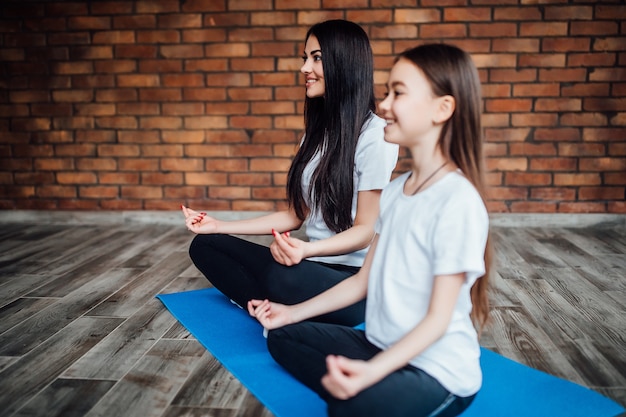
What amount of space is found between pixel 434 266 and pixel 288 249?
1.83 ft

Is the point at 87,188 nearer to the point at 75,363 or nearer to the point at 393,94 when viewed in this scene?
the point at 75,363

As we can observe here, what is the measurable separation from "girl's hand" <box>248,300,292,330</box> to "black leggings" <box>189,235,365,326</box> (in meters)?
0.10

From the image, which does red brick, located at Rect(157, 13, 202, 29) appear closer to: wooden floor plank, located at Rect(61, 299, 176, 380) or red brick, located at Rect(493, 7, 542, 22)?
red brick, located at Rect(493, 7, 542, 22)

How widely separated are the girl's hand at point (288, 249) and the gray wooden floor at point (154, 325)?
1.20 ft

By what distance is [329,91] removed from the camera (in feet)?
5.68

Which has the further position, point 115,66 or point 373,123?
point 115,66

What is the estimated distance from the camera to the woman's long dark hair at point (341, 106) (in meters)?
1.70

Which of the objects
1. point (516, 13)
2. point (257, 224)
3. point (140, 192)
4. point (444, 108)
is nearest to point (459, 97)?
point (444, 108)

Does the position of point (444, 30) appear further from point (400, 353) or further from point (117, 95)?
point (400, 353)

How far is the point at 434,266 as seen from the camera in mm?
1088

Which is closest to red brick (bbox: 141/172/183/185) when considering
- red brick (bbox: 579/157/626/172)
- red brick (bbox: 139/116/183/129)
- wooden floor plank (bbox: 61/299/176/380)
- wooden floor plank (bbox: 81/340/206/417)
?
red brick (bbox: 139/116/183/129)

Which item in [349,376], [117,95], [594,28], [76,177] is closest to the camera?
[349,376]

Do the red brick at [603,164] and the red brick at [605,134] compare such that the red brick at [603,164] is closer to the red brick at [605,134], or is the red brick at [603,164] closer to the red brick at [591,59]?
the red brick at [605,134]

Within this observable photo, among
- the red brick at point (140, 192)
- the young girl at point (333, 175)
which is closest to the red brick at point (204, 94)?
the red brick at point (140, 192)
